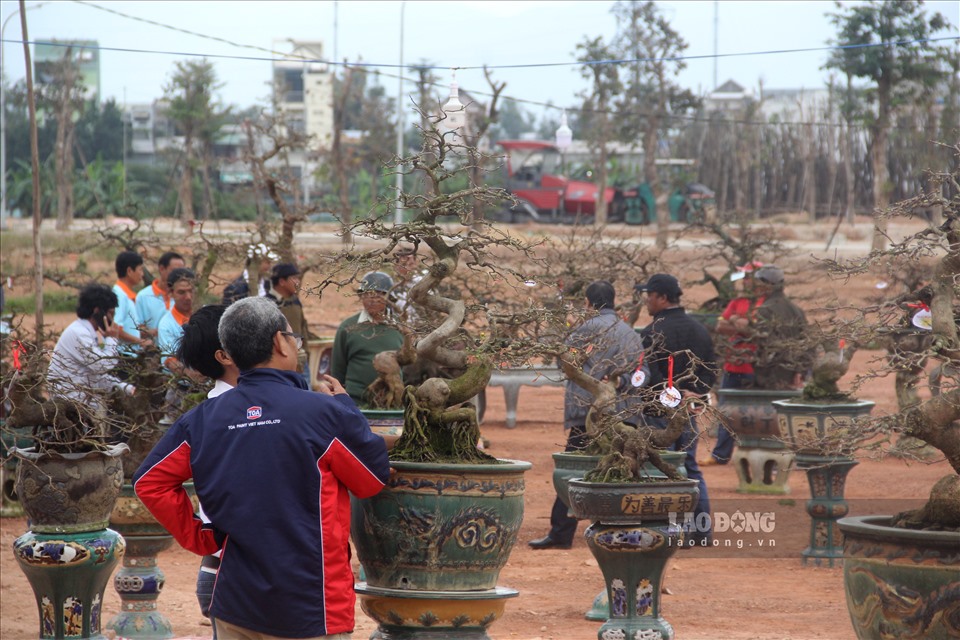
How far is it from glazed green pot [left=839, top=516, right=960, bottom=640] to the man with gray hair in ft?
6.95

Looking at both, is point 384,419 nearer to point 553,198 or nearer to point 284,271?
point 284,271

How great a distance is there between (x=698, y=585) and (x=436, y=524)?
13.3ft

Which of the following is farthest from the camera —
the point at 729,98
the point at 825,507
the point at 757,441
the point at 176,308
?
the point at 729,98

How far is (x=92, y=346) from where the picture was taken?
7.48 meters

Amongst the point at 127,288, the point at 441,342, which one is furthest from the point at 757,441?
the point at 441,342

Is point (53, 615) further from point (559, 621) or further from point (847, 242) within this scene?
point (847, 242)

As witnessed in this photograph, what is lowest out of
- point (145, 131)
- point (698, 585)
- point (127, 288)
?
point (698, 585)

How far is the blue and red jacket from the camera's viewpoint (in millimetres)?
3721

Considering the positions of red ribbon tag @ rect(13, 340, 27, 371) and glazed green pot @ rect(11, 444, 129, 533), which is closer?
glazed green pot @ rect(11, 444, 129, 533)

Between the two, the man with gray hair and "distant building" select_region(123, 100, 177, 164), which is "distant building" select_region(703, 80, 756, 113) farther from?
the man with gray hair

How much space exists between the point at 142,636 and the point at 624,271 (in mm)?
7090

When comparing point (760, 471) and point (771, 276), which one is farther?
point (771, 276)

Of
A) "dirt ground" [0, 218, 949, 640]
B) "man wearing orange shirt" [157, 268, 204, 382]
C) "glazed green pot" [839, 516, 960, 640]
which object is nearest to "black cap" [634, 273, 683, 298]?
"dirt ground" [0, 218, 949, 640]

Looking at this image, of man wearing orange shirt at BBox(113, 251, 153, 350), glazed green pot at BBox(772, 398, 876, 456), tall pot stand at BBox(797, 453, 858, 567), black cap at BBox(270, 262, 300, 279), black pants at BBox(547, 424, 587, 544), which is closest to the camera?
tall pot stand at BBox(797, 453, 858, 567)
